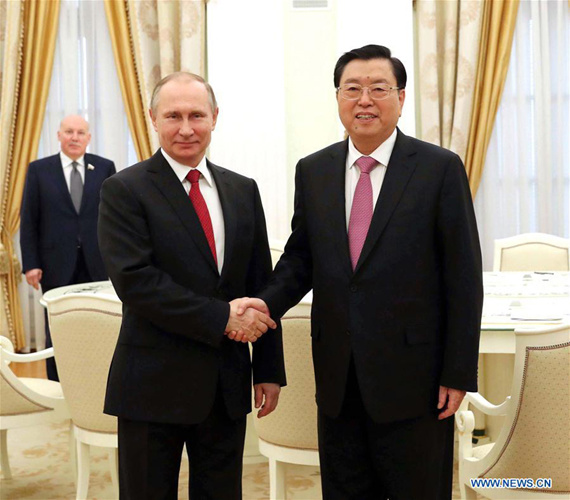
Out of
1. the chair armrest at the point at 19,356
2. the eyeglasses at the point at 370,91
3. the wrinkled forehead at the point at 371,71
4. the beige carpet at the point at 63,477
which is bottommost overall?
the beige carpet at the point at 63,477

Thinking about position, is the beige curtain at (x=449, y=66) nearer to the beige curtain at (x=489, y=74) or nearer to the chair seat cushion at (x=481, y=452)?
the beige curtain at (x=489, y=74)

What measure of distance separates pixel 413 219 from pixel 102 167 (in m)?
3.35

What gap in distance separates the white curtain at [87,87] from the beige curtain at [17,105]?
4.3 inches


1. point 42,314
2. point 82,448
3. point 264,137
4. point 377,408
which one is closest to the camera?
point 377,408

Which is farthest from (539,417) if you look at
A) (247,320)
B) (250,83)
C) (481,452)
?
(250,83)

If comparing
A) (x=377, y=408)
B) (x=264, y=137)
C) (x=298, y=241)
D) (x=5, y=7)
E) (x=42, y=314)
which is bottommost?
(x=42, y=314)

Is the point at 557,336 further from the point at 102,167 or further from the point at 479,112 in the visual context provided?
the point at 479,112

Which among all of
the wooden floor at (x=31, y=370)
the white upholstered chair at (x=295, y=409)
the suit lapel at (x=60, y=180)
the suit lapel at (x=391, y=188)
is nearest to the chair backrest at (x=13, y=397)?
the white upholstered chair at (x=295, y=409)

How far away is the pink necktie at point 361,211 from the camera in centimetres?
204

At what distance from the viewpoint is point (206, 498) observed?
6.65ft

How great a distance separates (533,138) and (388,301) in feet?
15.3

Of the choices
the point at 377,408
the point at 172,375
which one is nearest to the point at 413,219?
the point at 377,408

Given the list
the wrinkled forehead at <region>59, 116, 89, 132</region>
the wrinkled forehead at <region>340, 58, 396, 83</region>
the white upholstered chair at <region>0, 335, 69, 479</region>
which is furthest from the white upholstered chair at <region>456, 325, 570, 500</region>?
the wrinkled forehead at <region>59, 116, 89, 132</region>

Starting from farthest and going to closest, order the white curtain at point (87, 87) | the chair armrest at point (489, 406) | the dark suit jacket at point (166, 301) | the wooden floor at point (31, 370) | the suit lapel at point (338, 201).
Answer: the white curtain at point (87, 87), the wooden floor at point (31, 370), the chair armrest at point (489, 406), the suit lapel at point (338, 201), the dark suit jacket at point (166, 301)
